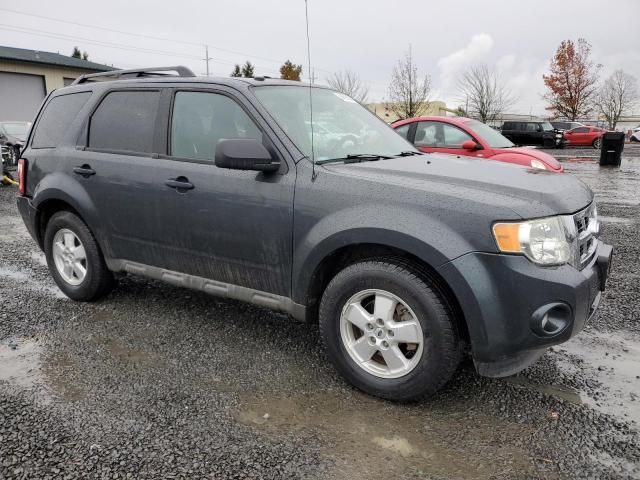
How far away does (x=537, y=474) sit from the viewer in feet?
8.11

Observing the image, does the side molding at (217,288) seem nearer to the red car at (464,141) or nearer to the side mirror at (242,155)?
the side mirror at (242,155)

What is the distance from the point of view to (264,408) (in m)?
3.04

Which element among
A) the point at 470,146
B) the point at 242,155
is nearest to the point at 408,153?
the point at 242,155

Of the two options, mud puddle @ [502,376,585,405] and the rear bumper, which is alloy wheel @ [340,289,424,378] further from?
the rear bumper

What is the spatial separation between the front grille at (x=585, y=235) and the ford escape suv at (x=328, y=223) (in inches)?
0.7

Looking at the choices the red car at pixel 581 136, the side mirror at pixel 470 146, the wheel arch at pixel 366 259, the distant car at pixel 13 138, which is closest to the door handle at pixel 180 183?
the wheel arch at pixel 366 259

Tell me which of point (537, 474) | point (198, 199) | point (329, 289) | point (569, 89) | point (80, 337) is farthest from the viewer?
point (569, 89)

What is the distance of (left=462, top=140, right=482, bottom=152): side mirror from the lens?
28.4 ft

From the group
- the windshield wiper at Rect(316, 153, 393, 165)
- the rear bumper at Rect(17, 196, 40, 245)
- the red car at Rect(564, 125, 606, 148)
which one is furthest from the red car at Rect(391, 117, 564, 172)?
the red car at Rect(564, 125, 606, 148)

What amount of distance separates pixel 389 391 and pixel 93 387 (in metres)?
1.77

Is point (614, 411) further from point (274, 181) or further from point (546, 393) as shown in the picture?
point (274, 181)

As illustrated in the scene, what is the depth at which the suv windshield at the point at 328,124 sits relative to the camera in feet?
11.6

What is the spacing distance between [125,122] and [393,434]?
306 cm

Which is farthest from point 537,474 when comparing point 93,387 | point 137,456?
point 93,387
